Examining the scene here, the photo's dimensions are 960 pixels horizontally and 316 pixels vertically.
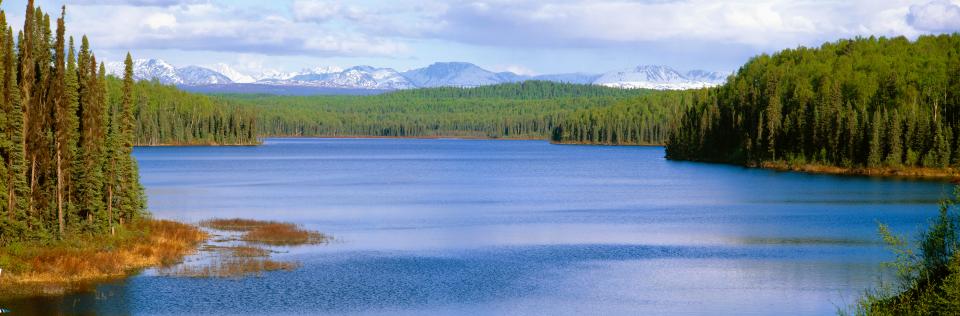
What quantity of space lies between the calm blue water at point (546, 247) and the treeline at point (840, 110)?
14.5m

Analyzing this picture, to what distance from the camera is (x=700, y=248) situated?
4872 centimetres

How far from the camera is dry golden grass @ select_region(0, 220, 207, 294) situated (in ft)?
116

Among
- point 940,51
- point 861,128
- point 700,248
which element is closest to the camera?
point 700,248

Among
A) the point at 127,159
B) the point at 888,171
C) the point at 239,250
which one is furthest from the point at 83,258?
the point at 888,171

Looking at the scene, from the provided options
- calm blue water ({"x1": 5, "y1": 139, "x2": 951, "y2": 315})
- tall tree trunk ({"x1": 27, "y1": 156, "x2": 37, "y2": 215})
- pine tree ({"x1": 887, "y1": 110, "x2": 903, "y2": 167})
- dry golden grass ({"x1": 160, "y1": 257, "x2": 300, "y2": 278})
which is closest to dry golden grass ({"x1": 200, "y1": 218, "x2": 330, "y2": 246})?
calm blue water ({"x1": 5, "y1": 139, "x2": 951, "y2": 315})

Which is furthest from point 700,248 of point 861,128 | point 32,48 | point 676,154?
point 676,154

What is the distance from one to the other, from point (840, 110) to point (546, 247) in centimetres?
8376

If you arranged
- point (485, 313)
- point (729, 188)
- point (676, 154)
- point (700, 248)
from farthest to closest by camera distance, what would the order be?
point (676, 154) → point (729, 188) → point (700, 248) → point (485, 313)

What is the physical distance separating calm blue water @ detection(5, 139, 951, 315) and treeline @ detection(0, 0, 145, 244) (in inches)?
256

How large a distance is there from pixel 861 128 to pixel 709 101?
165ft

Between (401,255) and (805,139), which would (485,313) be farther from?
(805,139)

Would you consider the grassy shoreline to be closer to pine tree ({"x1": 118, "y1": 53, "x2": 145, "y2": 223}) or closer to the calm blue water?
the calm blue water

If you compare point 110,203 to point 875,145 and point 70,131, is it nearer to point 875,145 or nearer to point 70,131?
point 70,131

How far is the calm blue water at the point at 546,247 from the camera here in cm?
3419
